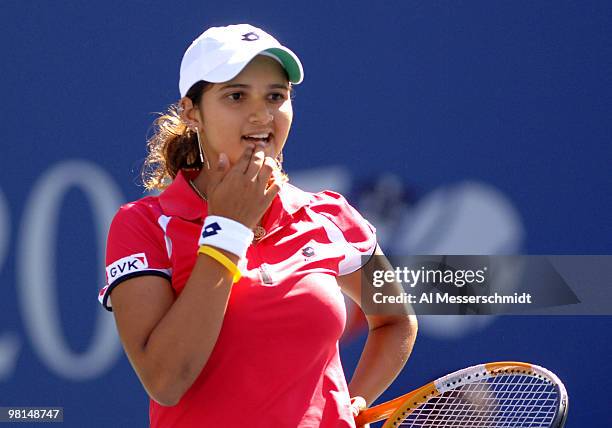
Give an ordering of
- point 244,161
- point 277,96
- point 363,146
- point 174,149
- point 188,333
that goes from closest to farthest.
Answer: point 188,333 < point 244,161 < point 277,96 < point 174,149 < point 363,146

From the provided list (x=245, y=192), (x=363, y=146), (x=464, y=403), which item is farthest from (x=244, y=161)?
(x=363, y=146)

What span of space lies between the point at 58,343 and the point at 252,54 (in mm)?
1922

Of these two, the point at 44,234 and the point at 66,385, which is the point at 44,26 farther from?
the point at 66,385

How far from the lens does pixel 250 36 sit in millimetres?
1623

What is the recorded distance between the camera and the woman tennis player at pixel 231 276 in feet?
4.75

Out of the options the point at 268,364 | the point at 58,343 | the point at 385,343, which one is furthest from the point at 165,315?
the point at 58,343

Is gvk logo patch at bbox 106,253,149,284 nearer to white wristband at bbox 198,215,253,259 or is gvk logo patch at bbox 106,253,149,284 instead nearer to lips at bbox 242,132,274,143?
white wristband at bbox 198,215,253,259

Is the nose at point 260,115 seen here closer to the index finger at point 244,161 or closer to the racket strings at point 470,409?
the index finger at point 244,161

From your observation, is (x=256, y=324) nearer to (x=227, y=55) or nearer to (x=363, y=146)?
(x=227, y=55)

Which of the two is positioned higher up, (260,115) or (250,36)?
(250,36)

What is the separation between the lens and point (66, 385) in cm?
323

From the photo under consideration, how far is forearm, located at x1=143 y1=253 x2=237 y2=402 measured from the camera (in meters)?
1.42

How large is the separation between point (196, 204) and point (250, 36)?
284 mm

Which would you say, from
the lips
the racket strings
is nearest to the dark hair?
the lips
